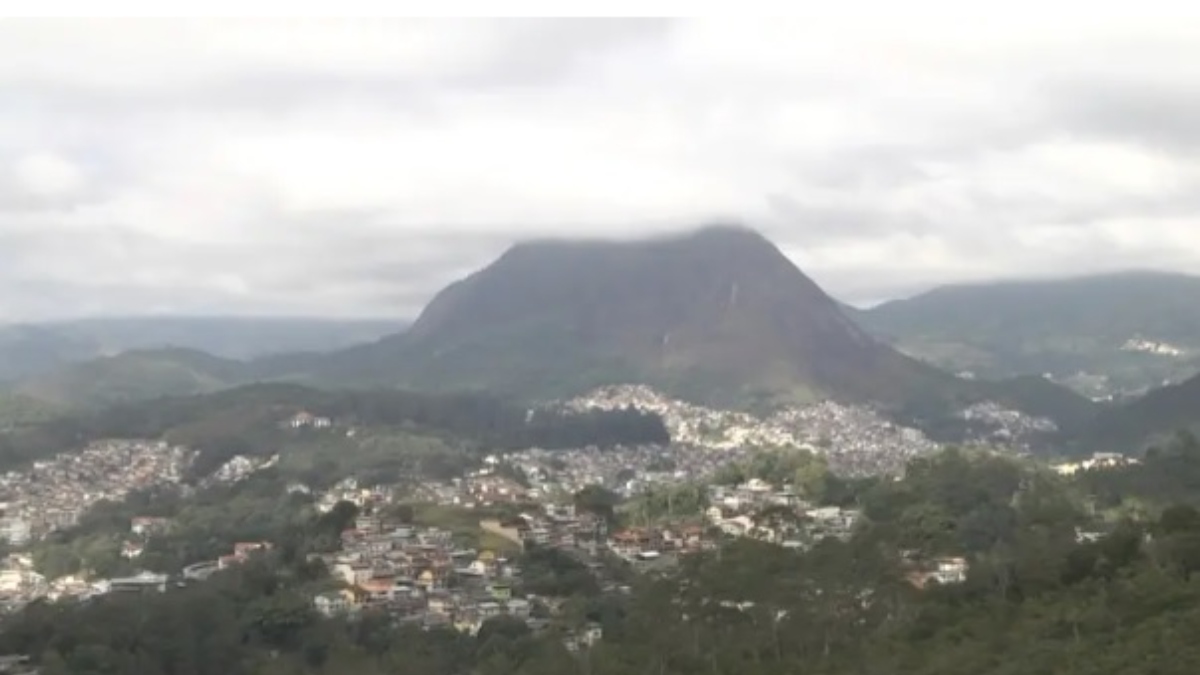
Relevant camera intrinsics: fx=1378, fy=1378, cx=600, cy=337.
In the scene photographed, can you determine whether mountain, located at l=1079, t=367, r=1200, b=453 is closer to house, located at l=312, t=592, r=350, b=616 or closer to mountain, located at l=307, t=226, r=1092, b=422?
mountain, located at l=307, t=226, r=1092, b=422

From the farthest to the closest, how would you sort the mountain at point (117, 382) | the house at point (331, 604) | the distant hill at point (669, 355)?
the mountain at point (117, 382), the distant hill at point (669, 355), the house at point (331, 604)

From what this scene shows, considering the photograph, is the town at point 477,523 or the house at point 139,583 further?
the house at point 139,583

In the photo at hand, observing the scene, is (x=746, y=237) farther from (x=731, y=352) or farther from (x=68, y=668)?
(x=68, y=668)

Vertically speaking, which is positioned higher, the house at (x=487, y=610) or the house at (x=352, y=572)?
the house at (x=352, y=572)

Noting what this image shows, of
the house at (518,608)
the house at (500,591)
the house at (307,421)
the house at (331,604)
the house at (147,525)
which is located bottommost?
the house at (147,525)

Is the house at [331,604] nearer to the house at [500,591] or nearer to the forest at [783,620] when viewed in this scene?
the forest at [783,620]

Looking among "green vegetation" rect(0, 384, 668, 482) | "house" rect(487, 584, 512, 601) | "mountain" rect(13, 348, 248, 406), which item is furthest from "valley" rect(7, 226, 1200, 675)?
"mountain" rect(13, 348, 248, 406)

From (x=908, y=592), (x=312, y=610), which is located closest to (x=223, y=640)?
(x=312, y=610)

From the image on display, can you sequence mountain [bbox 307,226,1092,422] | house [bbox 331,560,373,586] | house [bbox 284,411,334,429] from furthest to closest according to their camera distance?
mountain [bbox 307,226,1092,422] < house [bbox 284,411,334,429] < house [bbox 331,560,373,586]

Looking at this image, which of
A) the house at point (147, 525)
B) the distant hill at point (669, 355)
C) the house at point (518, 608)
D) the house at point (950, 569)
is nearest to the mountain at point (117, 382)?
the distant hill at point (669, 355)
